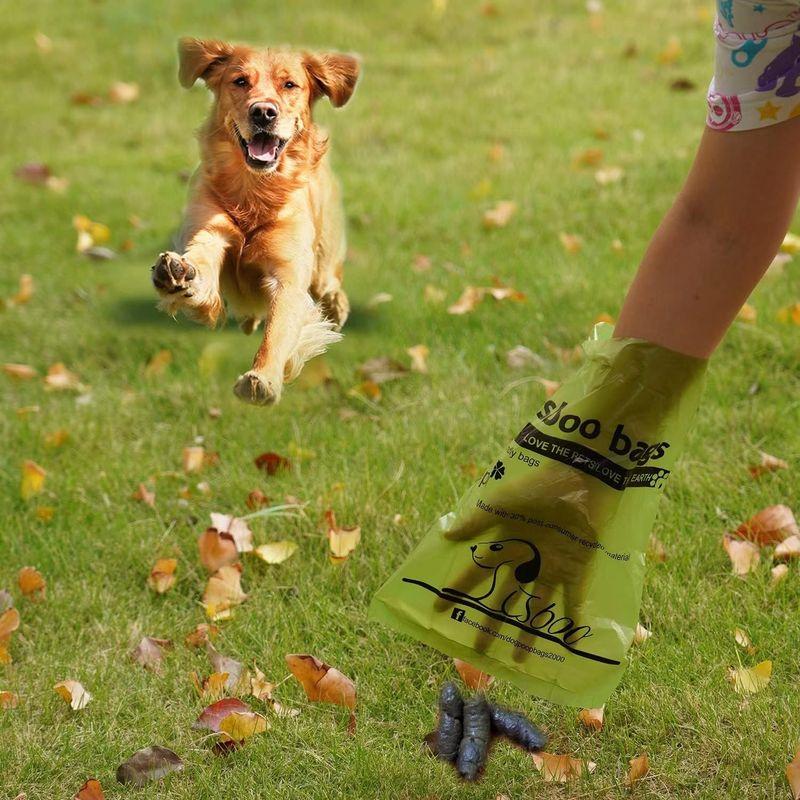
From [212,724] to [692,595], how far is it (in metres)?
1.26

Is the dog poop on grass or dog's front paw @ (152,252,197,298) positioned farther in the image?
the dog poop on grass

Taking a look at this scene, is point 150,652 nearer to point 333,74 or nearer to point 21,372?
point 21,372

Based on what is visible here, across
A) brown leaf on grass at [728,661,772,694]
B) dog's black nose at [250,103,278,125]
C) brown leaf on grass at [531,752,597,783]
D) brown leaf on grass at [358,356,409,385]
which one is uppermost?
dog's black nose at [250,103,278,125]

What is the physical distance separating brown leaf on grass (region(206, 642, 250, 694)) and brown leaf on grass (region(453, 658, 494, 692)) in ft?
1.74

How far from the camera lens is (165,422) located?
392cm

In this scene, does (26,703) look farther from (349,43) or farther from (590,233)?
(590,233)

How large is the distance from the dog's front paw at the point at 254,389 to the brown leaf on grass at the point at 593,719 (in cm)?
173

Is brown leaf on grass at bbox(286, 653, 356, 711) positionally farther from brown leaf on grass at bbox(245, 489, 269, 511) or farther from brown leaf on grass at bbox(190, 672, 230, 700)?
brown leaf on grass at bbox(245, 489, 269, 511)

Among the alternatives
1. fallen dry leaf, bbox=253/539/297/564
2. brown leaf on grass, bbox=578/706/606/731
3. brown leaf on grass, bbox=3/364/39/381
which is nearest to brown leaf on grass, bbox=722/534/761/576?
brown leaf on grass, bbox=578/706/606/731

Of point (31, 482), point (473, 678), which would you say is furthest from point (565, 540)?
point (31, 482)

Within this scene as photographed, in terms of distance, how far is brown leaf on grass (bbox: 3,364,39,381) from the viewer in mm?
4328

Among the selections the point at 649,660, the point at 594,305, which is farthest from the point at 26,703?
the point at 594,305

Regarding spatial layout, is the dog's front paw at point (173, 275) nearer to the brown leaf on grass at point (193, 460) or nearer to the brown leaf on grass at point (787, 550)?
the brown leaf on grass at point (787, 550)

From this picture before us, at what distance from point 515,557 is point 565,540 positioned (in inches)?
4.2
